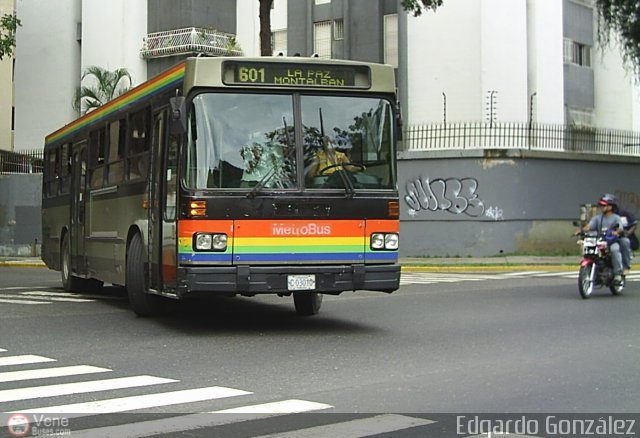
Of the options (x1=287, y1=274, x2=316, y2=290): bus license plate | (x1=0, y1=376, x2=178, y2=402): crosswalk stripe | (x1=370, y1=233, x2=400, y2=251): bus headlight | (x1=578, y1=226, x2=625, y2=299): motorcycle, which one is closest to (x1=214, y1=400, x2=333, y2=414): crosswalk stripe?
(x1=0, y1=376, x2=178, y2=402): crosswalk stripe

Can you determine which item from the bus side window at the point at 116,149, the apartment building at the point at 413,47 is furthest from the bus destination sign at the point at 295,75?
the apartment building at the point at 413,47

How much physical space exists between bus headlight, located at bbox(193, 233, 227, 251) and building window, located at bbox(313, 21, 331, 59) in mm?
25979

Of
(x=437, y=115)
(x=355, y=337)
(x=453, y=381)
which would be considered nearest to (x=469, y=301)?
(x=355, y=337)

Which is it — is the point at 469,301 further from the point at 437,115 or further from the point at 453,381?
the point at 437,115

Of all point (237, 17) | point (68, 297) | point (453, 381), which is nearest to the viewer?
point (453, 381)

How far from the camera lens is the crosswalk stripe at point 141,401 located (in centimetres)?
699

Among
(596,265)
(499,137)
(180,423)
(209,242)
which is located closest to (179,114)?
(209,242)

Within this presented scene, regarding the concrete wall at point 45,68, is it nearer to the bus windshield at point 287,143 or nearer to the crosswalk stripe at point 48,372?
the bus windshield at point 287,143

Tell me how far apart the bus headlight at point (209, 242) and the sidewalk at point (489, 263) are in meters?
15.4

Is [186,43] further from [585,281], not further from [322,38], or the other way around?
[585,281]

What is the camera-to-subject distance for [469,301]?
51.9 feet

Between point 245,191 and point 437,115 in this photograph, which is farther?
point 437,115

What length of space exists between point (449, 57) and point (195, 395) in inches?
1045

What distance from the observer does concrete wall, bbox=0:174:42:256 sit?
33.7 meters
